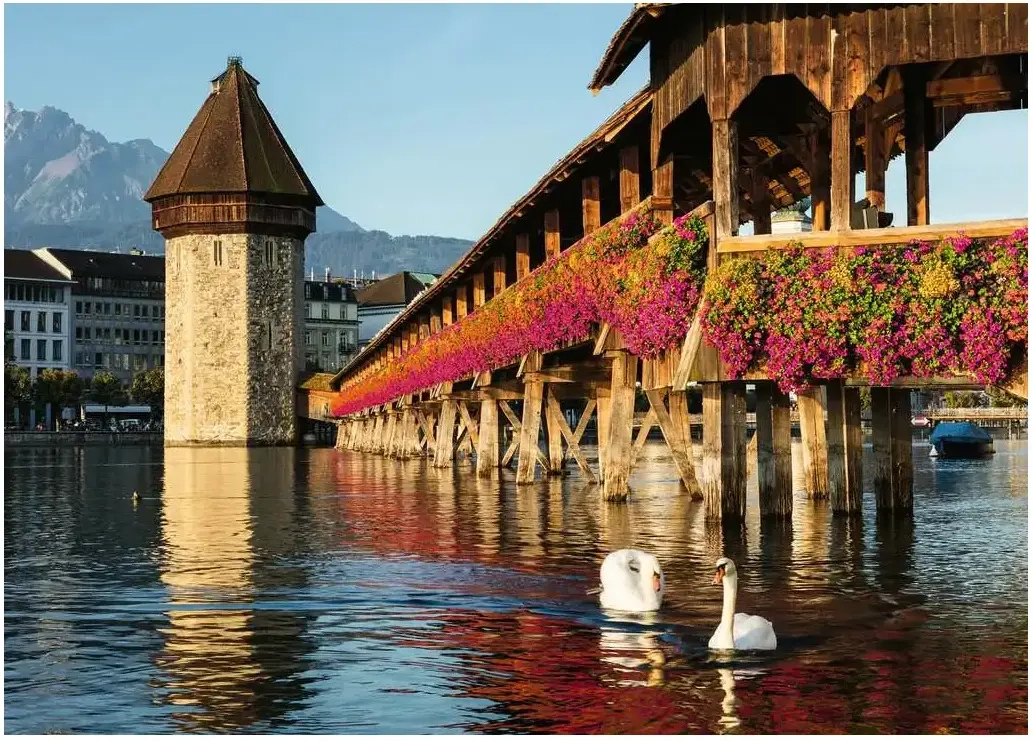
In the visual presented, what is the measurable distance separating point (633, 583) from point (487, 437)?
29.9 m

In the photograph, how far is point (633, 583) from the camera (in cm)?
1377

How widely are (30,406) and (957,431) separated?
92.3 m

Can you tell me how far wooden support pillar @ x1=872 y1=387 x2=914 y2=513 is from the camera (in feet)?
74.9

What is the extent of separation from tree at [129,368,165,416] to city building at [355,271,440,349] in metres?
31.6

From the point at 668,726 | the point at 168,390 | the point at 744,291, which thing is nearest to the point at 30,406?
the point at 168,390

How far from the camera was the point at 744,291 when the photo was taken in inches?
739

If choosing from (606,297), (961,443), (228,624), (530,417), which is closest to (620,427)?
(606,297)

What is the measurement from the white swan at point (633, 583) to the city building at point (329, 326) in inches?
6108

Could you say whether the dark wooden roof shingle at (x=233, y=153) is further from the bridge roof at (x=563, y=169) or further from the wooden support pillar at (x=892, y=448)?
the wooden support pillar at (x=892, y=448)

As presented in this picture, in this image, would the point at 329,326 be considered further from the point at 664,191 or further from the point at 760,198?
the point at 664,191

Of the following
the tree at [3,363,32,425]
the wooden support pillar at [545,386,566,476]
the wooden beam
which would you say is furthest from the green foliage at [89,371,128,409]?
the wooden beam

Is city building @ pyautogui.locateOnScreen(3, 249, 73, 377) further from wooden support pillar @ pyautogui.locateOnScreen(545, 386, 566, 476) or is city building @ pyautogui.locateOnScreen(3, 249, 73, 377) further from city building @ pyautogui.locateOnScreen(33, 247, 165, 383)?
wooden support pillar @ pyautogui.locateOnScreen(545, 386, 566, 476)

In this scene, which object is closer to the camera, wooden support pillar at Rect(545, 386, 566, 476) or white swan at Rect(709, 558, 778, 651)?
white swan at Rect(709, 558, 778, 651)

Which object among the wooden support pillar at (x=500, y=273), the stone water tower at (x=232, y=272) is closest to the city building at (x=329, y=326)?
the stone water tower at (x=232, y=272)
